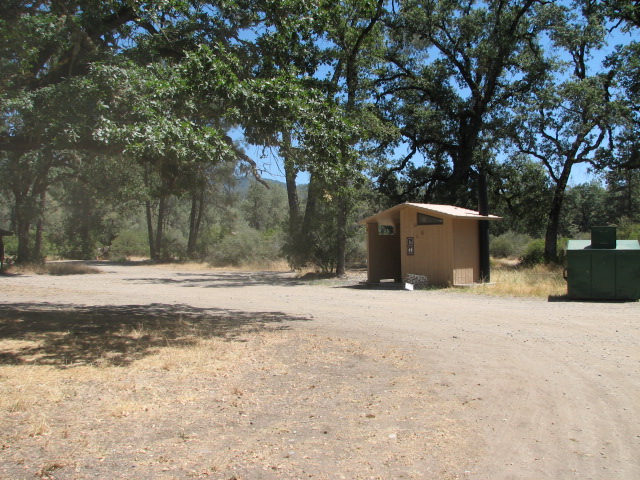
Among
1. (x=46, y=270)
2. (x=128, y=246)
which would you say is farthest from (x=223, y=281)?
(x=128, y=246)

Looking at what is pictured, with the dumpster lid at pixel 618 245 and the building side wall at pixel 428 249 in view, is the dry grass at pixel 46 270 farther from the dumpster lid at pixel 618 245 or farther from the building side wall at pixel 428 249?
the dumpster lid at pixel 618 245

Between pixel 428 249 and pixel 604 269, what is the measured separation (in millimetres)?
6651

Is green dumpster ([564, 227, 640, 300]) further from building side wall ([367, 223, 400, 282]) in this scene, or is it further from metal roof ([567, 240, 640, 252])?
building side wall ([367, 223, 400, 282])

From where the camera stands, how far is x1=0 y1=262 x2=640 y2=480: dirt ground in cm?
Result: 402

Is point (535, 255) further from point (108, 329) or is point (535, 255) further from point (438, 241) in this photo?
point (108, 329)

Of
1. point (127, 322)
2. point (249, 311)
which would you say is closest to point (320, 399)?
point (127, 322)

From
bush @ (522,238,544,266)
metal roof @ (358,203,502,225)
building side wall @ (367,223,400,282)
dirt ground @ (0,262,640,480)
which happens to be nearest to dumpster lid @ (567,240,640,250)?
dirt ground @ (0,262,640,480)

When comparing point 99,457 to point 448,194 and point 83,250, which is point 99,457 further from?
point 83,250

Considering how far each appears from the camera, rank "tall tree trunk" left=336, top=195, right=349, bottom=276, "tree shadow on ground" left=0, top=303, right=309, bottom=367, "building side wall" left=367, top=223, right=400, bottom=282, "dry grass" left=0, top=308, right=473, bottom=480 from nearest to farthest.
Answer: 1. "dry grass" left=0, top=308, right=473, bottom=480
2. "tree shadow on ground" left=0, top=303, right=309, bottom=367
3. "building side wall" left=367, top=223, right=400, bottom=282
4. "tall tree trunk" left=336, top=195, right=349, bottom=276

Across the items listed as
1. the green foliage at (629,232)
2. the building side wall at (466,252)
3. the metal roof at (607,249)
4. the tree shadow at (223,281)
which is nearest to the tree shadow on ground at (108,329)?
the metal roof at (607,249)

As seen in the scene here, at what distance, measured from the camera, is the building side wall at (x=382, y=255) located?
21797 mm

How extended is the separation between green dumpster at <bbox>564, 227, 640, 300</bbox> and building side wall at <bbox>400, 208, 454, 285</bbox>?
198 inches

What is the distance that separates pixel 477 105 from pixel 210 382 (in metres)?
23.7

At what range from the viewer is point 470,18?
26000mm
